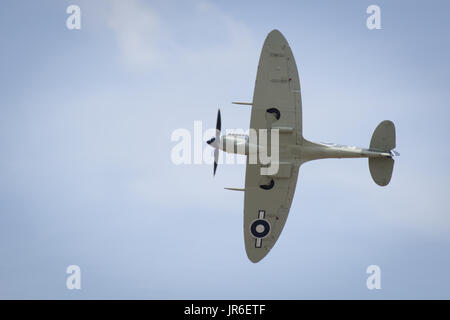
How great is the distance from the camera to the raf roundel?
26312 mm

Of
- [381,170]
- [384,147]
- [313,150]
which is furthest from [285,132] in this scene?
[381,170]

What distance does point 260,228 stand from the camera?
2639cm

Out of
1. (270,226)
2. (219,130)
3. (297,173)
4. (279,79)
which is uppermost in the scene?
(279,79)

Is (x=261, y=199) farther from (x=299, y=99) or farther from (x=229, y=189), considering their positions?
(x=299, y=99)

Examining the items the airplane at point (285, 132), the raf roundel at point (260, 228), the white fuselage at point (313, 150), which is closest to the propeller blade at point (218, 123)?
the airplane at point (285, 132)

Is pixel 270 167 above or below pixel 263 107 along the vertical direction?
below

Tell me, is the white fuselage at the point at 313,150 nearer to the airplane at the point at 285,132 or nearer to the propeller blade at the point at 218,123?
the airplane at the point at 285,132

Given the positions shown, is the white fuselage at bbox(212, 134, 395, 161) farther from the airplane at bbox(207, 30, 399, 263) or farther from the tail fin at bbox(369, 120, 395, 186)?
the tail fin at bbox(369, 120, 395, 186)

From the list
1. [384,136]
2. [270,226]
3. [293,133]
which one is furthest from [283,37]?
[270,226]

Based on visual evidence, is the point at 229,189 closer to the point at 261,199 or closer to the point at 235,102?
the point at 261,199

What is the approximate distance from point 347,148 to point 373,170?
1.22 meters

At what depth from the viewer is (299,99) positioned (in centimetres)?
2548

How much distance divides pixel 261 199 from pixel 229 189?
4.13 ft

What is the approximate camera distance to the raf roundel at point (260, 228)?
26.3m
